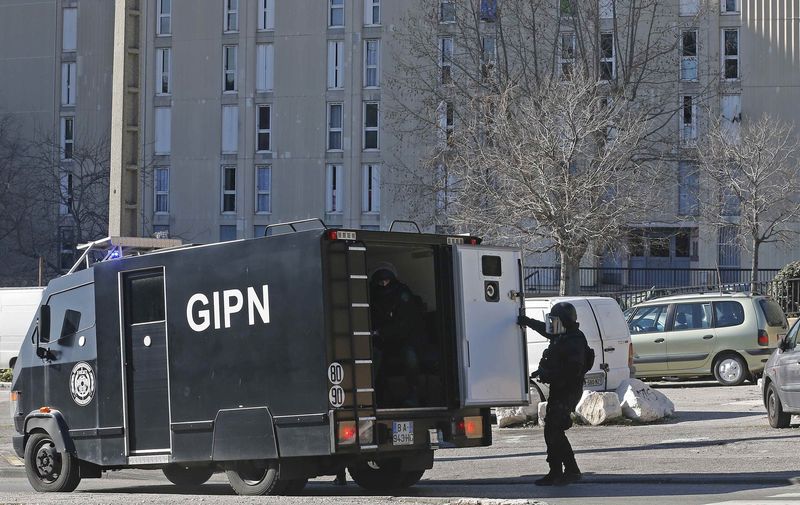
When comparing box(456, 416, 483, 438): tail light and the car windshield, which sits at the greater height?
the car windshield

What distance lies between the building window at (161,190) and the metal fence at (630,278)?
1723cm

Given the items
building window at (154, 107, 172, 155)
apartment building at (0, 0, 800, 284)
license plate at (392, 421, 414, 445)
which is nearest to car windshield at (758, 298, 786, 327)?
license plate at (392, 421, 414, 445)

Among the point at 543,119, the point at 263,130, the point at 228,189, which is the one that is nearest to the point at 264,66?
the point at 263,130

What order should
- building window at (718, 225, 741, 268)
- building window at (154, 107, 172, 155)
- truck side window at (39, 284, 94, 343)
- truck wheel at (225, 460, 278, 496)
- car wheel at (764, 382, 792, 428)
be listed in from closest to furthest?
truck wheel at (225, 460, 278, 496) → truck side window at (39, 284, 94, 343) → car wheel at (764, 382, 792, 428) → building window at (718, 225, 741, 268) → building window at (154, 107, 172, 155)

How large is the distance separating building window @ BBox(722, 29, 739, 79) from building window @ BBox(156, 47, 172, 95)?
24077mm

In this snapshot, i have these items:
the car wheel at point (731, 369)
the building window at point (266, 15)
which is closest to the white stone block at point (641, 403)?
the car wheel at point (731, 369)

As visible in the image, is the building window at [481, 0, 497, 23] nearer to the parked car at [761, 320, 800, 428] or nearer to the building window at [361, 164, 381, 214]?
the building window at [361, 164, 381, 214]

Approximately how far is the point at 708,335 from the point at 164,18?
38.2 meters

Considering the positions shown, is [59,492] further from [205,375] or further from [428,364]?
[428,364]

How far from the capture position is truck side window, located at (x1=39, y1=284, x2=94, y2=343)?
12.8 metres

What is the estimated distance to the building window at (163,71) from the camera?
187 feet

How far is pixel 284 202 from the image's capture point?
55656 mm

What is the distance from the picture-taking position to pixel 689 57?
165 feet

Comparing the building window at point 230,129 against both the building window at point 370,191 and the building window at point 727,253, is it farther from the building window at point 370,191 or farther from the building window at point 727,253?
the building window at point 727,253
